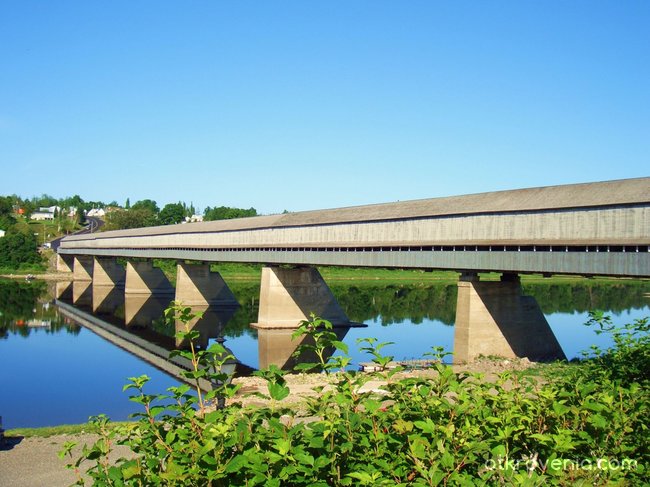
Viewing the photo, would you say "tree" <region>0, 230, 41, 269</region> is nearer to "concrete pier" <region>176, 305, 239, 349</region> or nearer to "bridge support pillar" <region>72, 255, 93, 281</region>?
"bridge support pillar" <region>72, 255, 93, 281</region>

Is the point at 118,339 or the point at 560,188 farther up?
the point at 560,188

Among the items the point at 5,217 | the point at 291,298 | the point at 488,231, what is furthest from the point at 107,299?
the point at 5,217

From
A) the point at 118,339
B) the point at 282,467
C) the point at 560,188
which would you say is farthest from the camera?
the point at 118,339

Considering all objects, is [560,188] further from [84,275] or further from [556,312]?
[84,275]

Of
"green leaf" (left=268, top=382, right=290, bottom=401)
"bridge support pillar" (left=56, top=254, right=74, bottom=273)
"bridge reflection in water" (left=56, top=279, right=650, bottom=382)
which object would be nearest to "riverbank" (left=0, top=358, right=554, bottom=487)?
"green leaf" (left=268, top=382, right=290, bottom=401)

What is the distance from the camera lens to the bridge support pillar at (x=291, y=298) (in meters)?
39.4

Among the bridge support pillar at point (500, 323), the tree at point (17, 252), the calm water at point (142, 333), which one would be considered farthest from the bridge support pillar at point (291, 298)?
the tree at point (17, 252)

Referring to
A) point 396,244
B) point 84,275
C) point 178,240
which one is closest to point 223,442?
point 396,244

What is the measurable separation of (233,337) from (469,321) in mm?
17401

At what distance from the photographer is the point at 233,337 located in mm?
37969

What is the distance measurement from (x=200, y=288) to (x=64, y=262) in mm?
43978

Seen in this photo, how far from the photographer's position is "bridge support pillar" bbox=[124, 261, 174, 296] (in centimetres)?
6381

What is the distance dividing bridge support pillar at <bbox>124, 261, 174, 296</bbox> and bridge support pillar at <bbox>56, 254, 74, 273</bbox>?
27224mm

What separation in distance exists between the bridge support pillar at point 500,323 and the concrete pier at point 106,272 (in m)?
56.6
